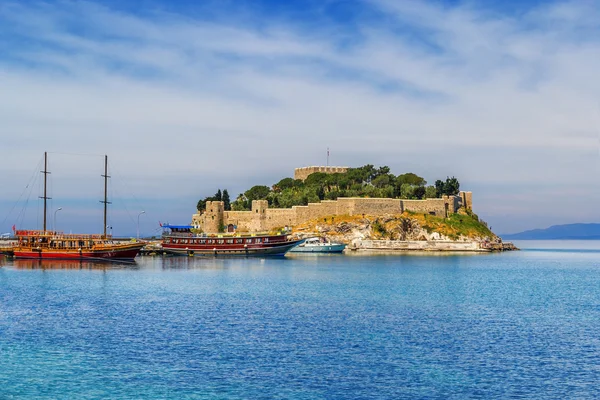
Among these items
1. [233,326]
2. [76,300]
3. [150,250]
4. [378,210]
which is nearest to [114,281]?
[76,300]

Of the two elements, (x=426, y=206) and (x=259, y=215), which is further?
(x=259, y=215)

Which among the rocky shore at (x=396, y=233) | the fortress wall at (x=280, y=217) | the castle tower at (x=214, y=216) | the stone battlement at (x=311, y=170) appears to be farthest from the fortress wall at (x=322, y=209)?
the stone battlement at (x=311, y=170)

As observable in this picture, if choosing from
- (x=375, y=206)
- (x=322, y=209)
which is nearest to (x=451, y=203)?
(x=375, y=206)

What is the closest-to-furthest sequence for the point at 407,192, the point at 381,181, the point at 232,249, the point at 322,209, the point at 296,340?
the point at 296,340 < the point at 232,249 < the point at 322,209 < the point at 407,192 < the point at 381,181

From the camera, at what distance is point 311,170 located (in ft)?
370

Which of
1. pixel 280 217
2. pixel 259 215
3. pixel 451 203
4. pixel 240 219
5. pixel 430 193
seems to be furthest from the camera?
pixel 430 193

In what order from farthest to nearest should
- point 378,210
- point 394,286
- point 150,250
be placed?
point 378,210 → point 150,250 → point 394,286

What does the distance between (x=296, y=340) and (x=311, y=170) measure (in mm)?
90504

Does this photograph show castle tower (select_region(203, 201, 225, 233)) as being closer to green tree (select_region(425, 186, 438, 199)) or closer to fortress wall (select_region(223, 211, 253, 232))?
fortress wall (select_region(223, 211, 253, 232))

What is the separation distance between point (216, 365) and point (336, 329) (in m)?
6.58

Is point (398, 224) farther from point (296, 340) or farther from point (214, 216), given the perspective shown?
point (296, 340)

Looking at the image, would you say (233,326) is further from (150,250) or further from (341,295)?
(150,250)

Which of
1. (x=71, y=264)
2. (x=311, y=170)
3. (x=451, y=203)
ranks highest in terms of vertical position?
(x=311, y=170)

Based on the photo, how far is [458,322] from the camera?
26828 mm
